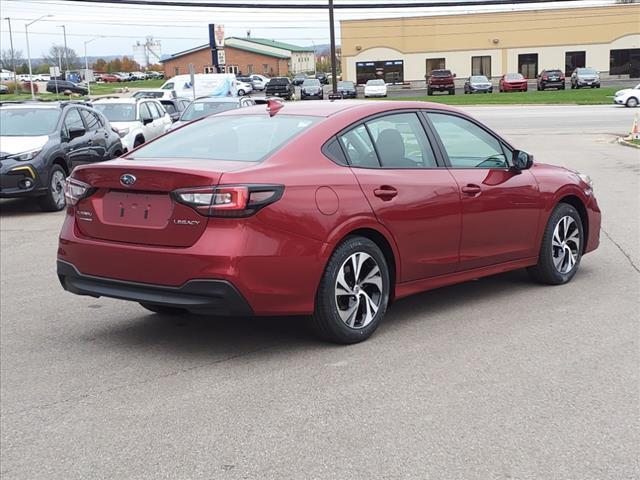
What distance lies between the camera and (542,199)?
6.87 meters

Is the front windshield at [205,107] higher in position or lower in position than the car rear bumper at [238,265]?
higher

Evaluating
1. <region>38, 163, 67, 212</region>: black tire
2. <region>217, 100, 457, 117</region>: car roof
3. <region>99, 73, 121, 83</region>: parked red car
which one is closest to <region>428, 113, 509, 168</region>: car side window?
<region>217, 100, 457, 117</region>: car roof

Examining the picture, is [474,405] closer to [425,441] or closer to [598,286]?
[425,441]

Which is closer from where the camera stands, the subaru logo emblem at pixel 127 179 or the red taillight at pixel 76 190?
the subaru logo emblem at pixel 127 179

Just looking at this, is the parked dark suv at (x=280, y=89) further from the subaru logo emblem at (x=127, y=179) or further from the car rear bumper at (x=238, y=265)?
the car rear bumper at (x=238, y=265)

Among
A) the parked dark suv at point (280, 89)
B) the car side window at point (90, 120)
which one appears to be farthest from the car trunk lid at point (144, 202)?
the parked dark suv at point (280, 89)

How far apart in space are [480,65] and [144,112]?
6316 cm

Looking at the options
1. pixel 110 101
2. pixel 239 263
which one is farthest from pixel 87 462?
pixel 110 101

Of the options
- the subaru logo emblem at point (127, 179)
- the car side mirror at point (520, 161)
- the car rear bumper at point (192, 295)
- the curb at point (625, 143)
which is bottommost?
the curb at point (625, 143)

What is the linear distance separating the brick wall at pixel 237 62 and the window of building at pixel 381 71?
44.9 meters

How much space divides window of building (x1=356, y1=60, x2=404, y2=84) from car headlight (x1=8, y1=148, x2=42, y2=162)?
68.2 m

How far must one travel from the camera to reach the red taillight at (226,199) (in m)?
4.86

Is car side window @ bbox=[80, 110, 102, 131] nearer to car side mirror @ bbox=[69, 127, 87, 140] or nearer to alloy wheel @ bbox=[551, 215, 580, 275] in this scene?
car side mirror @ bbox=[69, 127, 87, 140]

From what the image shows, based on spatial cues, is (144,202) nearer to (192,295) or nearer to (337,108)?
(192,295)
